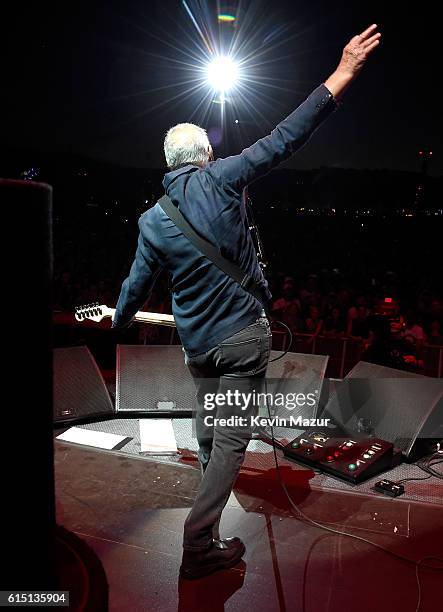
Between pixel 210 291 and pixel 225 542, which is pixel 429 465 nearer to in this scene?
pixel 225 542

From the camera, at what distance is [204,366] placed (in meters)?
2.08

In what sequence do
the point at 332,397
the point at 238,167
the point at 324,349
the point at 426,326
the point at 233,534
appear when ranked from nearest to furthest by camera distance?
1. the point at 238,167
2. the point at 233,534
3. the point at 332,397
4. the point at 324,349
5. the point at 426,326

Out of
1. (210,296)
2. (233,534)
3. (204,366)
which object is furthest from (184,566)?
(210,296)

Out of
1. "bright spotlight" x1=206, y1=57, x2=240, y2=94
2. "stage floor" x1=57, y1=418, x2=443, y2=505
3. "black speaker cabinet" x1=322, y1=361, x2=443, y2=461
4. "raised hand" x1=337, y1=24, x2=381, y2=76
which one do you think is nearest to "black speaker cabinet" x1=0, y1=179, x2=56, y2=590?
"raised hand" x1=337, y1=24, x2=381, y2=76

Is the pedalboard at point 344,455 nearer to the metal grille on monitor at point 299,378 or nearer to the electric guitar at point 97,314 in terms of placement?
the metal grille on monitor at point 299,378

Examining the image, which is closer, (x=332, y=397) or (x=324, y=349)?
(x=332, y=397)

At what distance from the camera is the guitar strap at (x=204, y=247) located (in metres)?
1.92

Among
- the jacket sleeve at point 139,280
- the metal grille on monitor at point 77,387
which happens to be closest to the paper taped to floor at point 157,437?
the metal grille on monitor at point 77,387

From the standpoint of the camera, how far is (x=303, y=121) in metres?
1.75

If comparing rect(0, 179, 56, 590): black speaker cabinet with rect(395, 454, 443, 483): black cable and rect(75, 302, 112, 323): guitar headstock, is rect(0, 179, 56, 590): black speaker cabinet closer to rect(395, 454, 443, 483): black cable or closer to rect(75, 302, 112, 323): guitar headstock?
rect(75, 302, 112, 323): guitar headstock

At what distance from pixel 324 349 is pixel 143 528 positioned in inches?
140

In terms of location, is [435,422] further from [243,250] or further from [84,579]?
[84,579]

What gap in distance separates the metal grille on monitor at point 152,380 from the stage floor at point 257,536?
2.05ft

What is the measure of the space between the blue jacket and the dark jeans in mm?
54
